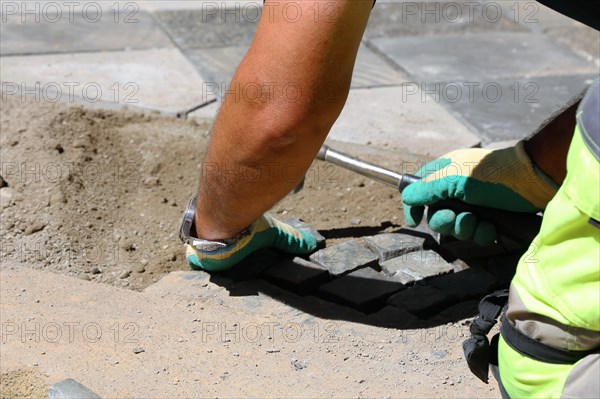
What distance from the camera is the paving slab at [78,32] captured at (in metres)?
5.64

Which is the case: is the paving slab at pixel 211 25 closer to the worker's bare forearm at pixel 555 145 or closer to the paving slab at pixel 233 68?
the paving slab at pixel 233 68

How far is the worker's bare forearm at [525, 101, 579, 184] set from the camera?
10.9 feet

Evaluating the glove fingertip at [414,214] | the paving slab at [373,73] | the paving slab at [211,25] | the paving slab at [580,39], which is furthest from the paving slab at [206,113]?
the paving slab at [580,39]

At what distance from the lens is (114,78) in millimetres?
5156

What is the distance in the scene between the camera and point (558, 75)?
18.3ft

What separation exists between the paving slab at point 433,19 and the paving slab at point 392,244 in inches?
105

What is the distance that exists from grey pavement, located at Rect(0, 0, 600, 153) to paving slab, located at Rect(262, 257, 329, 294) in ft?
4.09

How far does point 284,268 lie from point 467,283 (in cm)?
69

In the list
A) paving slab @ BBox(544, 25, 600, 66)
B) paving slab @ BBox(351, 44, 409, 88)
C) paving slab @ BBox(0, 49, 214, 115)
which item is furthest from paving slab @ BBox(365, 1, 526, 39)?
paving slab @ BBox(0, 49, 214, 115)

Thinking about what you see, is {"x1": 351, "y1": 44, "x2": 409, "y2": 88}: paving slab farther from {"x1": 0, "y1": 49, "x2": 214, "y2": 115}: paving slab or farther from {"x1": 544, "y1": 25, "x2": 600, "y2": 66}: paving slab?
{"x1": 544, "y1": 25, "x2": 600, "y2": 66}: paving slab

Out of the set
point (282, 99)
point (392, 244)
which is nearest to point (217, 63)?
point (392, 244)

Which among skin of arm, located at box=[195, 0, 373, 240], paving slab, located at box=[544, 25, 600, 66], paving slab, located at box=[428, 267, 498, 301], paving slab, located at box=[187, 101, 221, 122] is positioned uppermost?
skin of arm, located at box=[195, 0, 373, 240]

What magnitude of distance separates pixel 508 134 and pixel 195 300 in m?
2.17

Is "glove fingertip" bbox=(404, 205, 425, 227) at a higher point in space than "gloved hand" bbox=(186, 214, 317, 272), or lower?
higher
